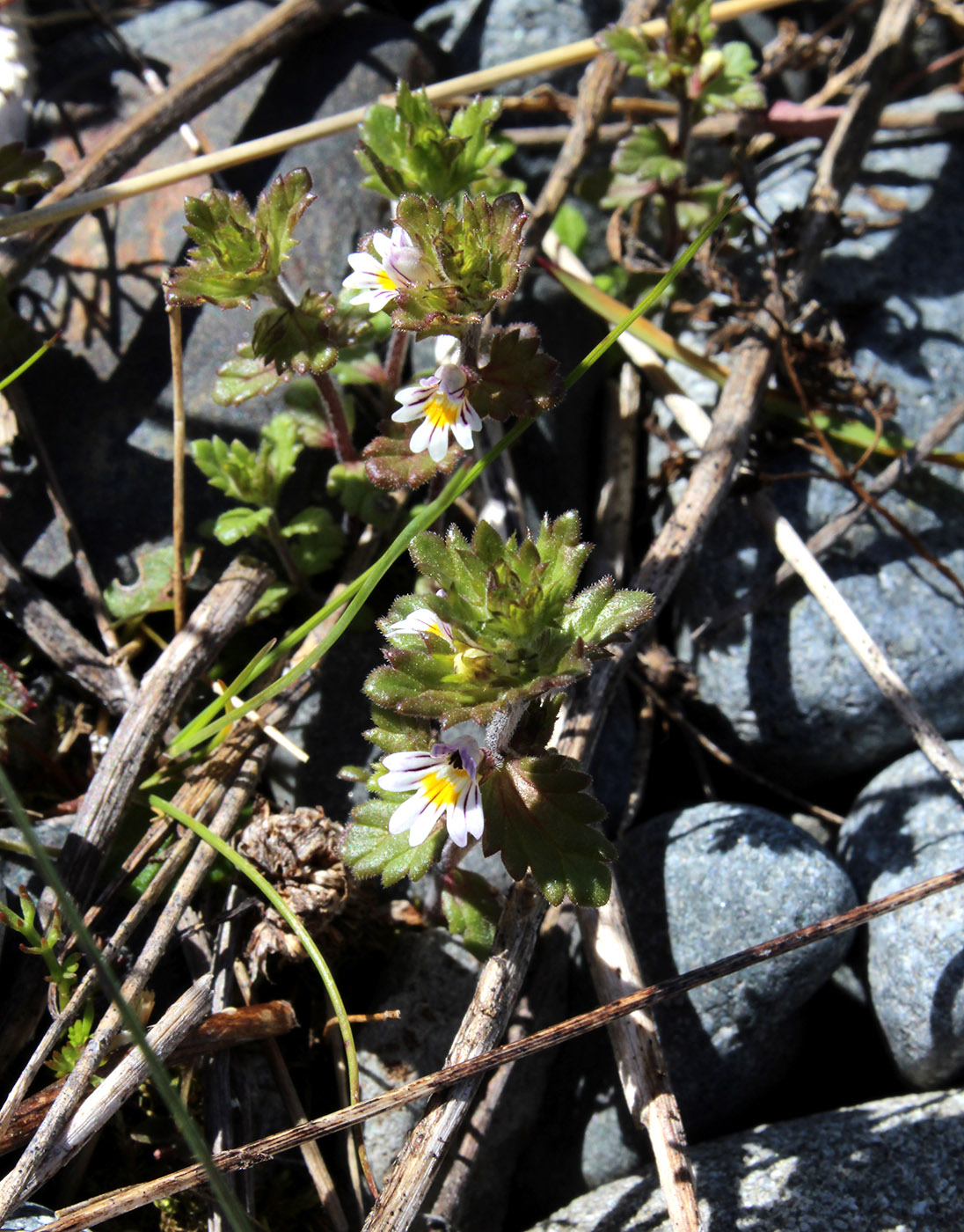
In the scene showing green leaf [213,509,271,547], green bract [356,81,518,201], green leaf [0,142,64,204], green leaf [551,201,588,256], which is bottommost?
green leaf [213,509,271,547]

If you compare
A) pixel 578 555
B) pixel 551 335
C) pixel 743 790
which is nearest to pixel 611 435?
pixel 551 335

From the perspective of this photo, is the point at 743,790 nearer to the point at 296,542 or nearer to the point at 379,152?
the point at 296,542

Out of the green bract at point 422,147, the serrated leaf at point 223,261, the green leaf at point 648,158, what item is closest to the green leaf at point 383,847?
the serrated leaf at point 223,261

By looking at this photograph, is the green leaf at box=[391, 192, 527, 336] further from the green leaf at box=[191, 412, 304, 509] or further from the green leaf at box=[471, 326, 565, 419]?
the green leaf at box=[191, 412, 304, 509]

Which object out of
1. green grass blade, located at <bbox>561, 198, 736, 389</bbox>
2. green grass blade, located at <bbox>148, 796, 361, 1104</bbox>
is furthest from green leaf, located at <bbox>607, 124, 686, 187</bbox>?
green grass blade, located at <bbox>148, 796, 361, 1104</bbox>

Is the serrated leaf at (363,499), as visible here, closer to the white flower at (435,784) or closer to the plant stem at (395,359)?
the plant stem at (395,359)

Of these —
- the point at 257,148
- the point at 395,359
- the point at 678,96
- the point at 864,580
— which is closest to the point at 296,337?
the point at 395,359
